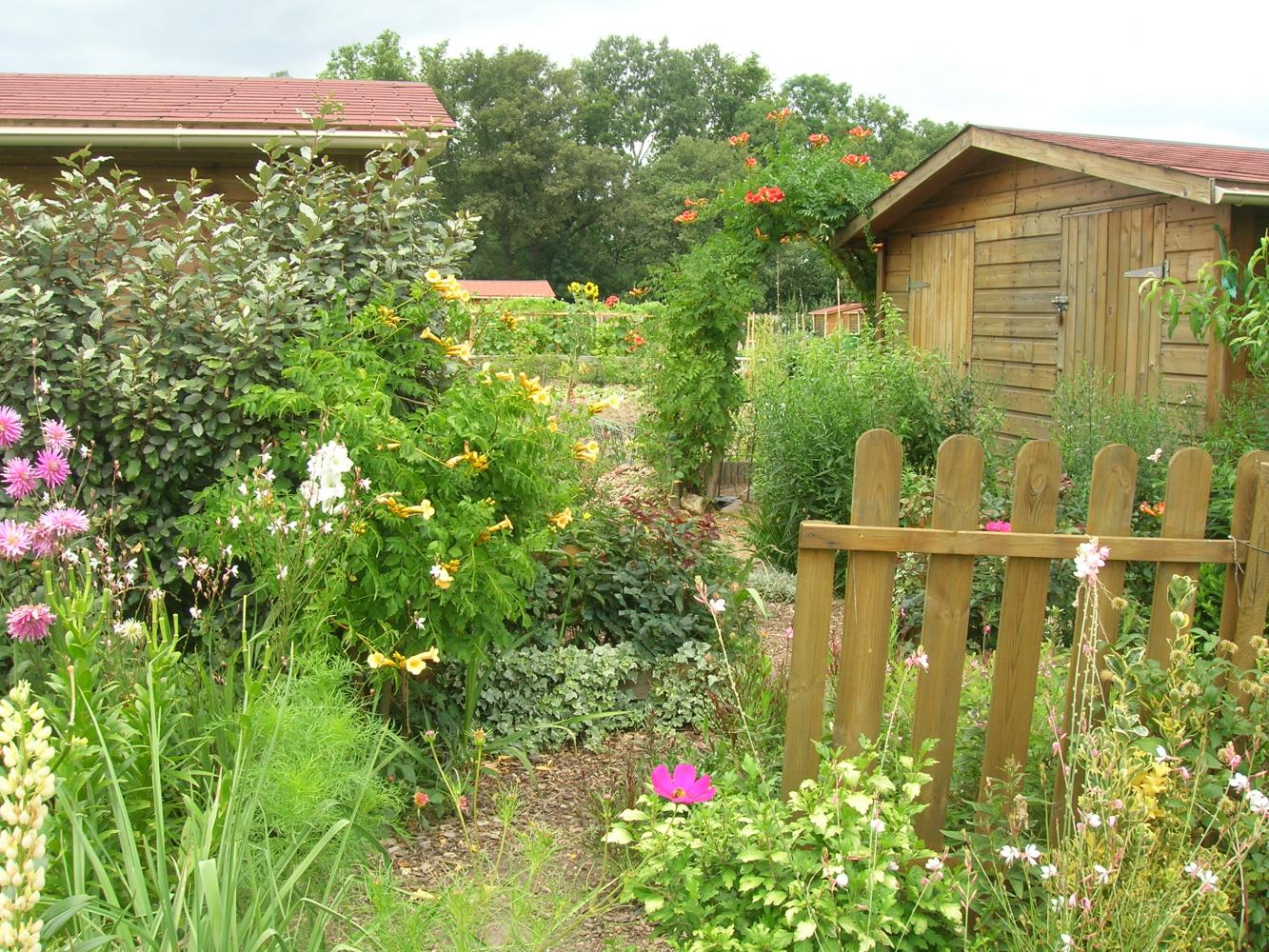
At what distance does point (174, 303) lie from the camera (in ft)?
12.7

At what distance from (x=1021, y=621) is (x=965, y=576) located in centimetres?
20

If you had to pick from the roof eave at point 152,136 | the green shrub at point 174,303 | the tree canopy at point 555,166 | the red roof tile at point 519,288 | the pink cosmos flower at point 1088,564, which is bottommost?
the pink cosmos flower at point 1088,564

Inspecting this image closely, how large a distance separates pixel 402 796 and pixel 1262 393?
5.57 meters

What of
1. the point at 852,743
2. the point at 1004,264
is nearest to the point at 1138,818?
the point at 852,743

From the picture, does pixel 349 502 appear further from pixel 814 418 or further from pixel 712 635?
pixel 814 418

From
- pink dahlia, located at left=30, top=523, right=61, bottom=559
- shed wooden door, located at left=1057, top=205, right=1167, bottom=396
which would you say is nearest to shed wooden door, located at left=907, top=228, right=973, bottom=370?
→ shed wooden door, located at left=1057, top=205, right=1167, bottom=396

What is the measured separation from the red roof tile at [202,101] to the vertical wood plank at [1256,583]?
4.39m

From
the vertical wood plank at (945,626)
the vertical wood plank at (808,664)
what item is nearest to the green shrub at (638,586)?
the vertical wood plank at (808,664)

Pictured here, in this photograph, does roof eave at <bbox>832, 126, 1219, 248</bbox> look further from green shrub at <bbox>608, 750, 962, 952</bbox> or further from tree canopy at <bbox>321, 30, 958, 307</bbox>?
tree canopy at <bbox>321, 30, 958, 307</bbox>

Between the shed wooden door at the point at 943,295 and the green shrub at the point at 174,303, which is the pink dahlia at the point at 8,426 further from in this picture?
the shed wooden door at the point at 943,295

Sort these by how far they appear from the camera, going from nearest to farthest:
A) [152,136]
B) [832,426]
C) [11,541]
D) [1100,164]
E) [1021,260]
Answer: [11,541]
[152,136]
[832,426]
[1100,164]
[1021,260]

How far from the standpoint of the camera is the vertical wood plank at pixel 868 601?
2.54 metres

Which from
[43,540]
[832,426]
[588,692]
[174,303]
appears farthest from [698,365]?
[43,540]

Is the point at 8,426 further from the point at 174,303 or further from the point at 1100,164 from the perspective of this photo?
the point at 1100,164
